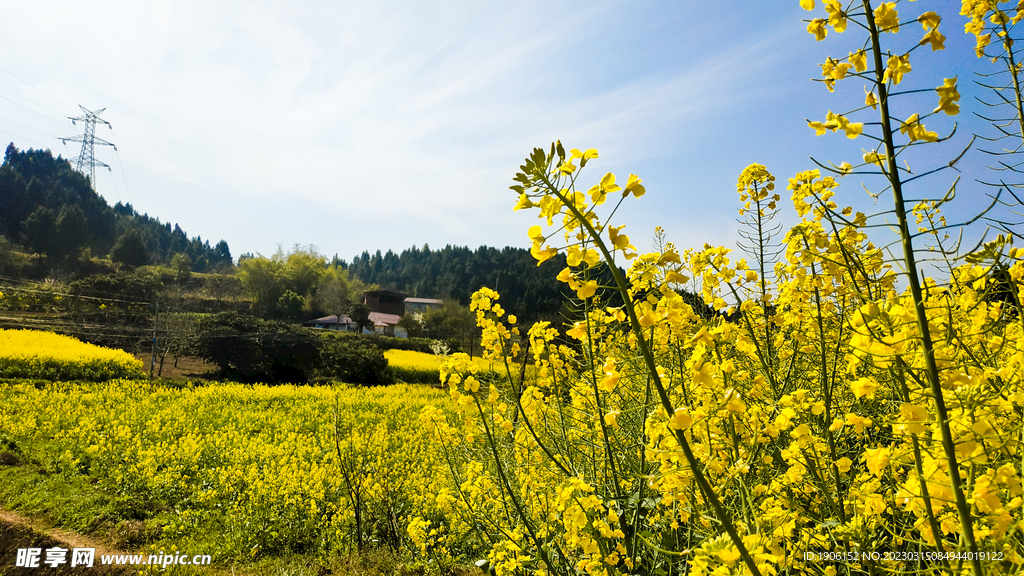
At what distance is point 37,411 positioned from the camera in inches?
386

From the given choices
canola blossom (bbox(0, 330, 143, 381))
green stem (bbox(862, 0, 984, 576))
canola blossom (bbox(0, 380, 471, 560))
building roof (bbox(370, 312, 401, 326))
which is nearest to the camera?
green stem (bbox(862, 0, 984, 576))

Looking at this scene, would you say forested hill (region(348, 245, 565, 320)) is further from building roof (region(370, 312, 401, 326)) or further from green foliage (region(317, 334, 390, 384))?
green foliage (region(317, 334, 390, 384))

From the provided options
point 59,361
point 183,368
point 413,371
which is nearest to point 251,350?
point 183,368

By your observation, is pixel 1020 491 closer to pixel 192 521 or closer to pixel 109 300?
pixel 192 521

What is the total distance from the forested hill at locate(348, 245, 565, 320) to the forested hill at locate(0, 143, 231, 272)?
25785 millimetres

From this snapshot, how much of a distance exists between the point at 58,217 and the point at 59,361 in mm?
37099

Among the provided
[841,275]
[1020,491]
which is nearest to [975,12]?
[841,275]

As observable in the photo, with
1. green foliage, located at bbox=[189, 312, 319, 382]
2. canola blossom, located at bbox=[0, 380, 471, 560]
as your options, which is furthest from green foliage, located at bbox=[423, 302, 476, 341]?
canola blossom, located at bbox=[0, 380, 471, 560]

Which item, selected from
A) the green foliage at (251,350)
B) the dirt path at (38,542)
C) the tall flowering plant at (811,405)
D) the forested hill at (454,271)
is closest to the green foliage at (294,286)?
the forested hill at (454,271)

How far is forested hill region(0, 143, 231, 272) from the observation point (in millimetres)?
40156

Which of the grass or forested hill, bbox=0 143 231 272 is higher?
forested hill, bbox=0 143 231 272

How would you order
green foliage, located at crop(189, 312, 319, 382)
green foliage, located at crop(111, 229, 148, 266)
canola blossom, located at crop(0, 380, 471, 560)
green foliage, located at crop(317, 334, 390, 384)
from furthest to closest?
green foliage, located at crop(111, 229, 148, 266) < green foliage, located at crop(317, 334, 390, 384) < green foliage, located at crop(189, 312, 319, 382) < canola blossom, located at crop(0, 380, 471, 560)

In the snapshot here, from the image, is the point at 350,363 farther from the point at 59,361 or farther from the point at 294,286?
the point at 294,286

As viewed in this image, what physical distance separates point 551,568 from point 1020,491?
2005 millimetres
